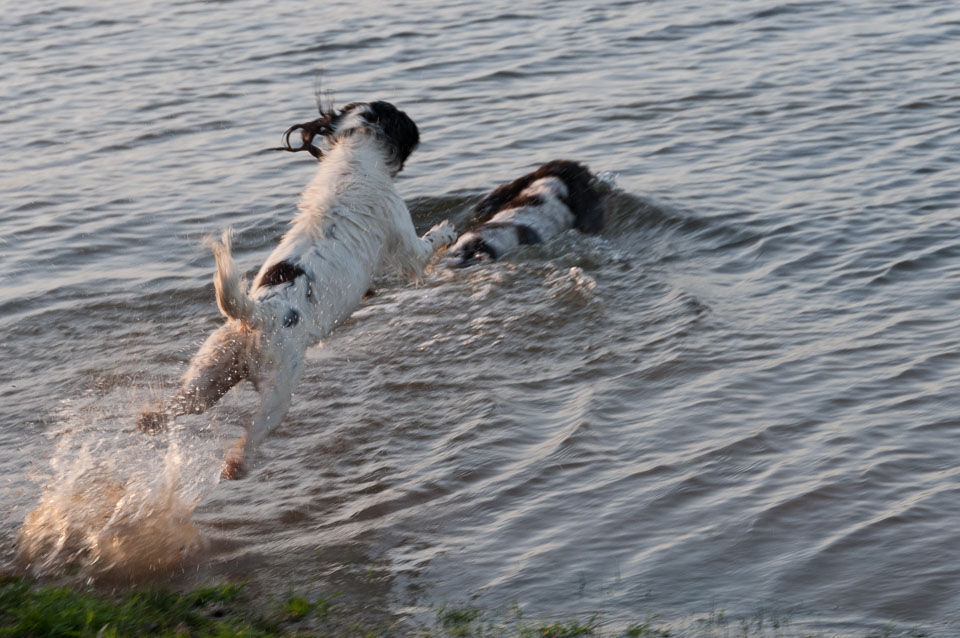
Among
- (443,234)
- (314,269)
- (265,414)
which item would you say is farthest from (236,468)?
(443,234)

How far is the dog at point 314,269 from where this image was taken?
5.03 metres

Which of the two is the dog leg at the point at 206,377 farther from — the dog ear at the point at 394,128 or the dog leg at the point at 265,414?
the dog ear at the point at 394,128

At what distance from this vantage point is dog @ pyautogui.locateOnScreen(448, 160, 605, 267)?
7766 mm

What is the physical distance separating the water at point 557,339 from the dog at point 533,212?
15cm

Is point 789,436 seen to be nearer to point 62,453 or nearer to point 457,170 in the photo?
point 62,453

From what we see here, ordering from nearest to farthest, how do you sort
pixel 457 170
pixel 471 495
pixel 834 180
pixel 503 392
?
pixel 471 495 < pixel 503 392 < pixel 834 180 < pixel 457 170

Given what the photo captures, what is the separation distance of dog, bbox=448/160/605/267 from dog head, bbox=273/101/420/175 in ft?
4.48

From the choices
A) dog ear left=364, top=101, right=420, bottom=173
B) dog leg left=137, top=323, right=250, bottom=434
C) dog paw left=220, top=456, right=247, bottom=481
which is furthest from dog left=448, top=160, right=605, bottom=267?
dog paw left=220, top=456, right=247, bottom=481

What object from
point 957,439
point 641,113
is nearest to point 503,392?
point 957,439

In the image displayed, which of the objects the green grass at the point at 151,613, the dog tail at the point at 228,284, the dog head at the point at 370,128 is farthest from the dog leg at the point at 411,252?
the green grass at the point at 151,613

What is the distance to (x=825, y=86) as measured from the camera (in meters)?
10.5

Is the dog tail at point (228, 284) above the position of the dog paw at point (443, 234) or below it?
above

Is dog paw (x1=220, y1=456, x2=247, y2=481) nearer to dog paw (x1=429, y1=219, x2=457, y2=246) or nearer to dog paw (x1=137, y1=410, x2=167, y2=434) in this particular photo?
dog paw (x1=137, y1=410, x2=167, y2=434)

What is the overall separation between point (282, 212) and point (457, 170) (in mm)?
1502
